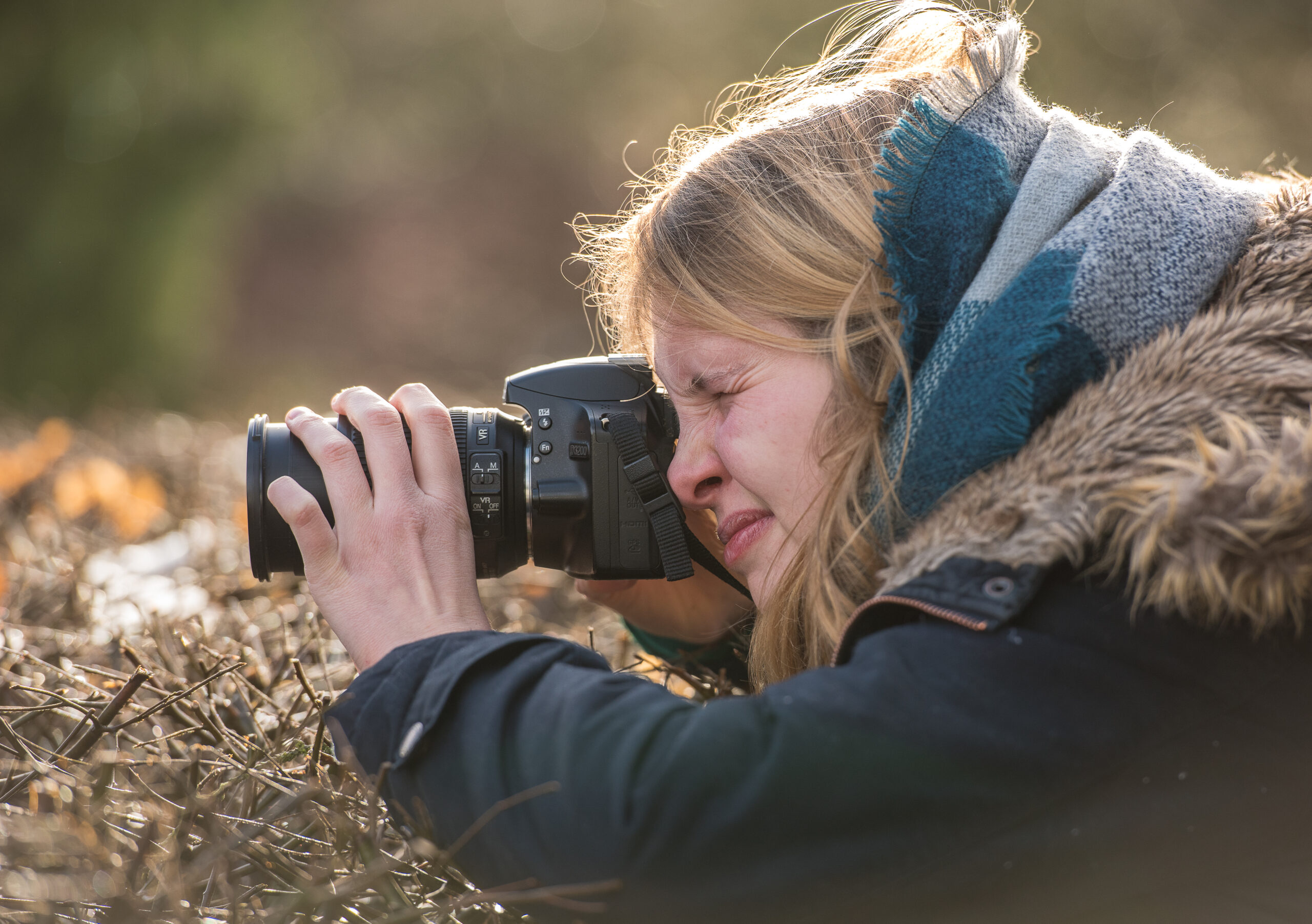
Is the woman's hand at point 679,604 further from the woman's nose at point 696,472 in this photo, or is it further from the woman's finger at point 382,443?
the woman's finger at point 382,443

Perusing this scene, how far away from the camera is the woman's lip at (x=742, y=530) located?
1.06 meters

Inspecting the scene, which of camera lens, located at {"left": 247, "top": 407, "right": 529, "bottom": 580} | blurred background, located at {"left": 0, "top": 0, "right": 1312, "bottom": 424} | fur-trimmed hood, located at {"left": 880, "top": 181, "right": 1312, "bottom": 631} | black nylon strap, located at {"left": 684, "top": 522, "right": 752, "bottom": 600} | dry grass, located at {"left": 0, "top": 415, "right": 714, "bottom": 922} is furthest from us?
blurred background, located at {"left": 0, "top": 0, "right": 1312, "bottom": 424}

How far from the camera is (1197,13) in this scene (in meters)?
5.45

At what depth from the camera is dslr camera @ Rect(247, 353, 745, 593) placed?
3.79 feet

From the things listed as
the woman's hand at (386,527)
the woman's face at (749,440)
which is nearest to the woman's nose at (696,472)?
the woman's face at (749,440)

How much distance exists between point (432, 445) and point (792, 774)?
0.59 meters

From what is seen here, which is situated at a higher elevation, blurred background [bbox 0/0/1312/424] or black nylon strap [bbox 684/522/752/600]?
blurred background [bbox 0/0/1312/424]

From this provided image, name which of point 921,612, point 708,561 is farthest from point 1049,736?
point 708,561

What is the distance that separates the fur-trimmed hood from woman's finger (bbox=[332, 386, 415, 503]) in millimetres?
533

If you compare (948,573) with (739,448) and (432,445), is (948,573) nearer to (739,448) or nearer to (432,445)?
(739,448)

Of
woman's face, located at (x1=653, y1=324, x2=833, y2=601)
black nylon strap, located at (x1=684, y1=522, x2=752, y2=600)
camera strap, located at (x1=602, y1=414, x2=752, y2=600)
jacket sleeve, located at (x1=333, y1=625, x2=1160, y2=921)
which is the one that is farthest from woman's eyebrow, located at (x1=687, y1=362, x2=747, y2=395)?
jacket sleeve, located at (x1=333, y1=625, x2=1160, y2=921)

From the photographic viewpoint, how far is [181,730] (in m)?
1.03

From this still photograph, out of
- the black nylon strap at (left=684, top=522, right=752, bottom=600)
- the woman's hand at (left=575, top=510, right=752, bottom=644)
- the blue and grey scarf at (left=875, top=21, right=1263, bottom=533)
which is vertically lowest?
the woman's hand at (left=575, top=510, right=752, bottom=644)

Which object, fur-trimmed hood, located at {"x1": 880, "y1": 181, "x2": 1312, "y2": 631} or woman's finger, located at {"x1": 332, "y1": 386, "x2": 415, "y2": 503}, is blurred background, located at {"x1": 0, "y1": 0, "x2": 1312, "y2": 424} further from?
fur-trimmed hood, located at {"x1": 880, "y1": 181, "x2": 1312, "y2": 631}
